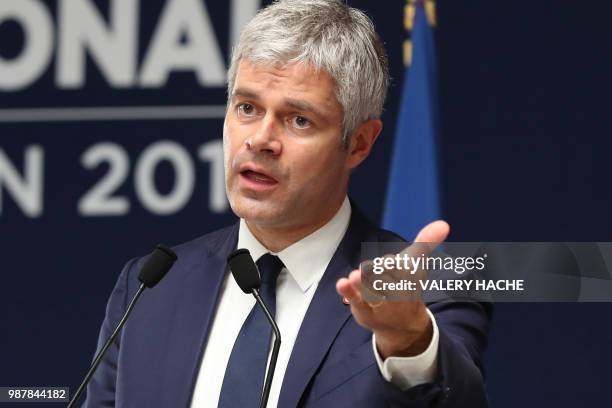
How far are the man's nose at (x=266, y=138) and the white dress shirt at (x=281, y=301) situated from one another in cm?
23

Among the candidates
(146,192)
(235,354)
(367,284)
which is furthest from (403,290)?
(146,192)

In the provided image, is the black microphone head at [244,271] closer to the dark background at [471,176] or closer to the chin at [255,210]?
the chin at [255,210]

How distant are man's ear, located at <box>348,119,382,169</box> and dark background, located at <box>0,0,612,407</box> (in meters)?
1.11

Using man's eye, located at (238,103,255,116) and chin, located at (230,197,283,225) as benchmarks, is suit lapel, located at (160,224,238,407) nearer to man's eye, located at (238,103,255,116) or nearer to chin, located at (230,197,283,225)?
chin, located at (230,197,283,225)

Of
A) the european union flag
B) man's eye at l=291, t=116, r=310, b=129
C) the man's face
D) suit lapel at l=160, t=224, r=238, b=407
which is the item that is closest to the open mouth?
the man's face

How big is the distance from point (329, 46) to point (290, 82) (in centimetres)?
11

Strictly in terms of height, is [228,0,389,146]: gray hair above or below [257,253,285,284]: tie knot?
above

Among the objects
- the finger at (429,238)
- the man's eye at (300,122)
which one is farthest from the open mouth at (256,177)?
the finger at (429,238)

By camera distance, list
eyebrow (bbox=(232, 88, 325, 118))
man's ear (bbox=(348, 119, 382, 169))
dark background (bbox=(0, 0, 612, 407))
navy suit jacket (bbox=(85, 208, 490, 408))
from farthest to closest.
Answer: dark background (bbox=(0, 0, 612, 407)), man's ear (bbox=(348, 119, 382, 169)), eyebrow (bbox=(232, 88, 325, 118)), navy suit jacket (bbox=(85, 208, 490, 408))

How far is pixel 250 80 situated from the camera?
2.54 m

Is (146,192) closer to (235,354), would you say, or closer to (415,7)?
(415,7)

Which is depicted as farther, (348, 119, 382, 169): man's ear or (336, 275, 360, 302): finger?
(348, 119, 382, 169): man's ear

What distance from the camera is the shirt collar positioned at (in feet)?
8.50

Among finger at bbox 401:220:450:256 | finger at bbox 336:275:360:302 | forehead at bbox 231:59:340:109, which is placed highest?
forehead at bbox 231:59:340:109
